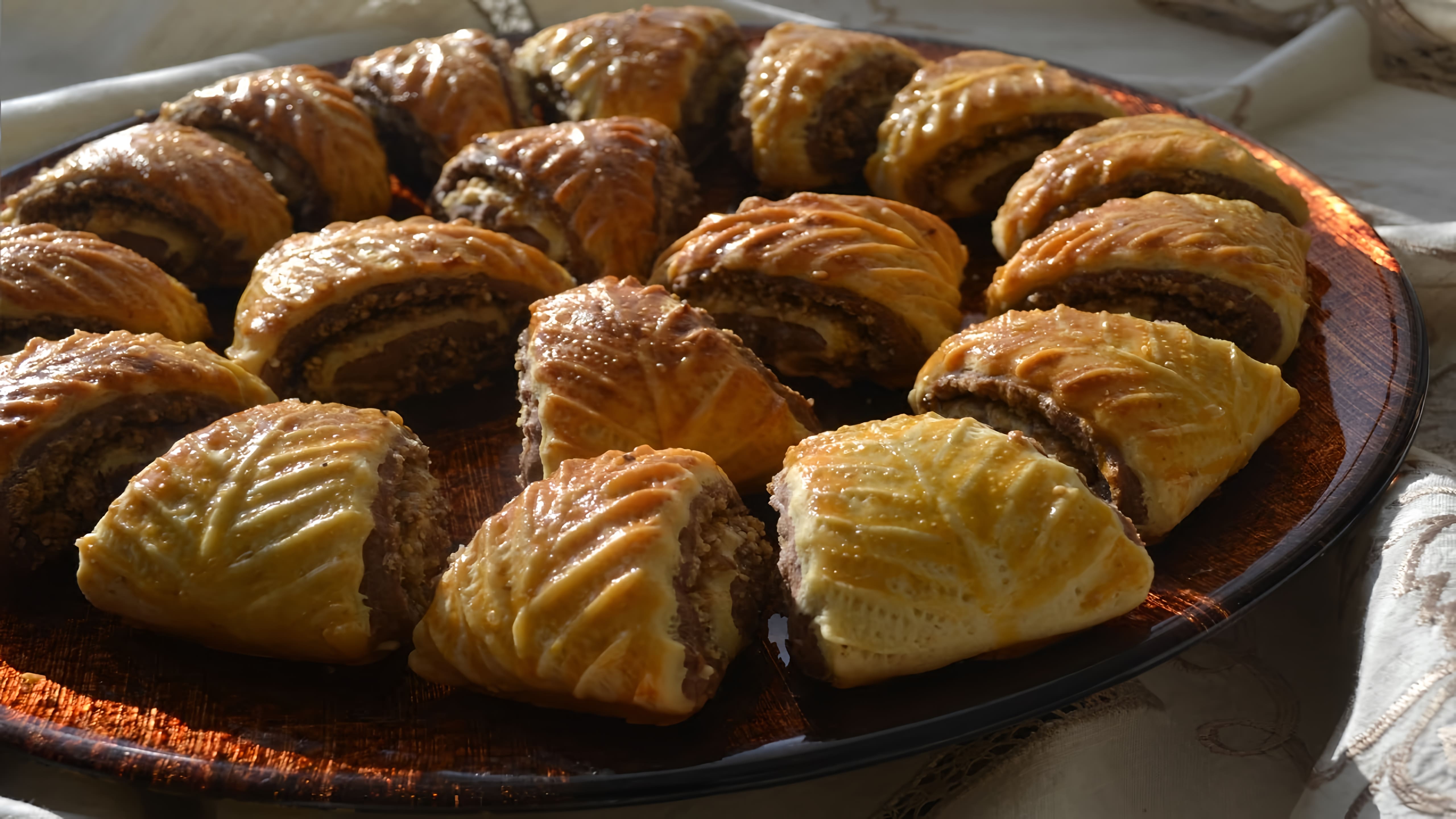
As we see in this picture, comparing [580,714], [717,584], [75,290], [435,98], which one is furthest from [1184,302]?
[75,290]

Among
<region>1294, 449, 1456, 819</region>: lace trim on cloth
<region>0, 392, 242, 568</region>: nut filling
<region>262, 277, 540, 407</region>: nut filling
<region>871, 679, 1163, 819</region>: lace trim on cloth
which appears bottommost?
<region>871, 679, 1163, 819</region>: lace trim on cloth

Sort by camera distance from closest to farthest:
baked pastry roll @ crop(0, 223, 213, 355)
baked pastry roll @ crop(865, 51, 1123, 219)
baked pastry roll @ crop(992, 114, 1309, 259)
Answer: baked pastry roll @ crop(0, 223, 213, 355) → baked pastry roll @ crop(992, 114, 1309, 259) → baked pastry roll @ crop(865, 51, 1123, 219)

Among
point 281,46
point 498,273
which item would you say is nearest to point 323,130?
point 498,273

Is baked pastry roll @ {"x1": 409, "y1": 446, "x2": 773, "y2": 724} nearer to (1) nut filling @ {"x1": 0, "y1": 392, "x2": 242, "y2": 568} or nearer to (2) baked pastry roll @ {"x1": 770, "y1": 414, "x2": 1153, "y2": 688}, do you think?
(2) baked pastry roll @ {"x1": 770, "y1": 414, "x2": 1153, "y2": 688}

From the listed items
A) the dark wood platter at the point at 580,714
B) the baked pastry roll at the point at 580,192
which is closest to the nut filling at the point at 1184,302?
the dark wood platter at the point at 580,714

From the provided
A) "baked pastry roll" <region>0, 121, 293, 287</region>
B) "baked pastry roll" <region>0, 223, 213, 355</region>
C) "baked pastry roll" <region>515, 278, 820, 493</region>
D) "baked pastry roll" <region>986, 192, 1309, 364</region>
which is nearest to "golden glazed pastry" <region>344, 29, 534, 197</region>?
"baked pastry roll" <region>0, 121, 293, 287</region>

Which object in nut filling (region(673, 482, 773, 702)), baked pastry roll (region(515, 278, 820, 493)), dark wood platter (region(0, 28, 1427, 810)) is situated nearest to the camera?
dark wood platter (region(0, 28, 1427, 810))

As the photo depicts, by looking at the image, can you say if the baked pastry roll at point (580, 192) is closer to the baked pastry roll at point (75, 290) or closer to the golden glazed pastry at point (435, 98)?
the golden glazed pastry at point (435, 98)

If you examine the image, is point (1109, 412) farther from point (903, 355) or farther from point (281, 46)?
point (281, 46)
